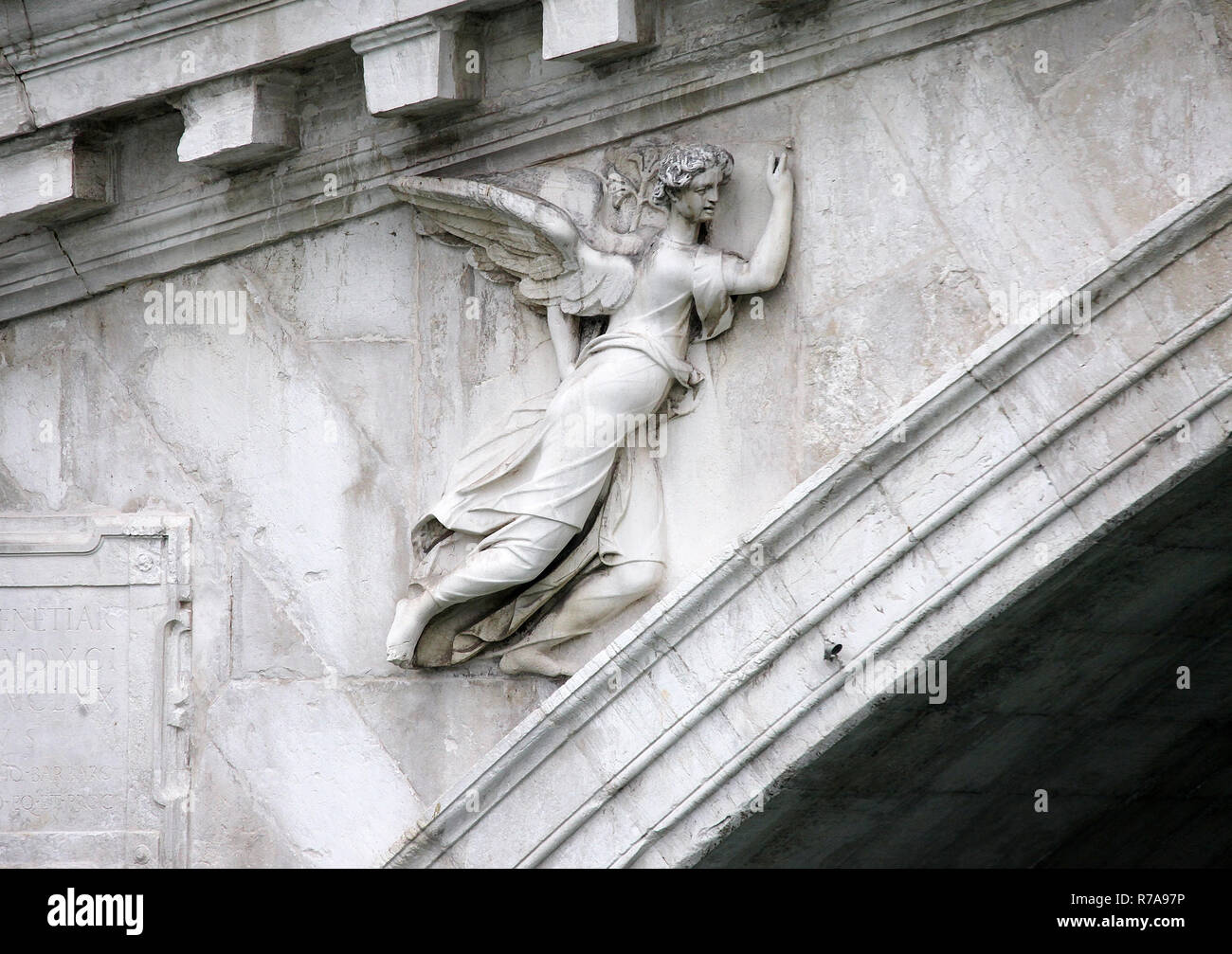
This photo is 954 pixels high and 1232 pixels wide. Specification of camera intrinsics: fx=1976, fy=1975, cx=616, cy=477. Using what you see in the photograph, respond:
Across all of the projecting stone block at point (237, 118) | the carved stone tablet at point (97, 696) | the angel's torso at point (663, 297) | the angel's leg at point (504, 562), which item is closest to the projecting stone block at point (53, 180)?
the projecting stone block at point (237, 118)

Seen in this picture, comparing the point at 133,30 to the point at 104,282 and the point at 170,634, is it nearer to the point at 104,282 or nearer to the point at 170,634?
the point at 104,282

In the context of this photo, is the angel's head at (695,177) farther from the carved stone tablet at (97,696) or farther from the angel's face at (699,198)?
the carved stone tablet at (97,696)

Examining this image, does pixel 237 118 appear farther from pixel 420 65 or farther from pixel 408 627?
pixel 408 627

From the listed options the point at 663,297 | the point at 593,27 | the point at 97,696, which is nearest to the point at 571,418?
the point at 663,297

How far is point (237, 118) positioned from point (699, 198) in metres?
1.50

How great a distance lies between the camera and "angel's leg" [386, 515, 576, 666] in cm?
586

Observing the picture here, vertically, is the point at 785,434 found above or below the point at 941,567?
above

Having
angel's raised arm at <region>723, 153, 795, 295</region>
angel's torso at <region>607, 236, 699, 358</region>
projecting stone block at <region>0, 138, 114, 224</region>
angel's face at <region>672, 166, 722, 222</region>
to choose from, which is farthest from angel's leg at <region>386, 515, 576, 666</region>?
projecting stone block at <region>0, 138, 114, 224</region>

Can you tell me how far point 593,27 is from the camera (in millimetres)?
5707

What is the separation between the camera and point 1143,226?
523 centimetres

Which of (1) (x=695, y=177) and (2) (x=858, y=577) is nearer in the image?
(2) (x=858, y=577)

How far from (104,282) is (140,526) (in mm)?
838

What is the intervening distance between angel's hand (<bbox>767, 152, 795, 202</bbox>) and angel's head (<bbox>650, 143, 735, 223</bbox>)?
0.12 meters
